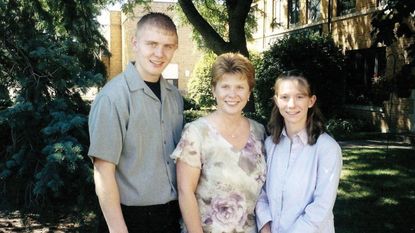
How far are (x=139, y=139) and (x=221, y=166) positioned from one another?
20.6 inches

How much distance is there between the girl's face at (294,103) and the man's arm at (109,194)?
3.78 ft

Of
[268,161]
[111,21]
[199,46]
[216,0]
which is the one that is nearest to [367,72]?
[216,0]

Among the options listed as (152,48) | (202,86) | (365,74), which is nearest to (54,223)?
(152,48)

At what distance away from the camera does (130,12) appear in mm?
16188

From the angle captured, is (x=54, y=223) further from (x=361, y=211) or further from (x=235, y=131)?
(x=361, y=211)

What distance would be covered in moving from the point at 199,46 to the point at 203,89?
3778 millimetres

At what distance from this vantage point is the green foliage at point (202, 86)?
2414 cm

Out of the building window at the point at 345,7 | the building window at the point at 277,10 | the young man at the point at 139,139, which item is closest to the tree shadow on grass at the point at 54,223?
the young man at the point at 139,139

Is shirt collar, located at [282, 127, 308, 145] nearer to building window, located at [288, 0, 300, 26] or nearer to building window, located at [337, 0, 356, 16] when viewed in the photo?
building window, located at [337, 0, 356, 16]

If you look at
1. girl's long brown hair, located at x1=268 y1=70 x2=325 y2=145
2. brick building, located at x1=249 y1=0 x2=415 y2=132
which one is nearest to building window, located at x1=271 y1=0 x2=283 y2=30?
brick building, located at x1=249 y1=0 x2=415 y2=132

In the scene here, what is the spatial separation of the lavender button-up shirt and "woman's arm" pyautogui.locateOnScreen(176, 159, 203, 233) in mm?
429

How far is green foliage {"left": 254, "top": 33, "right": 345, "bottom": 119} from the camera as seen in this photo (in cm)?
1611

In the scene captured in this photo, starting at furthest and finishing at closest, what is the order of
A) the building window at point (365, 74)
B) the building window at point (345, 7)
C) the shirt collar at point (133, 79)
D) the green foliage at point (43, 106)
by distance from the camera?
the building window at point (345, 7) → the building window at point (365, 74) → the green foliage at point (43, 106) → the shirt collar at point (133, 79)

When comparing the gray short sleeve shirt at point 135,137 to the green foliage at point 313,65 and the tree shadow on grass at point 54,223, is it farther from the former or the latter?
the green foliage at point 313,65
